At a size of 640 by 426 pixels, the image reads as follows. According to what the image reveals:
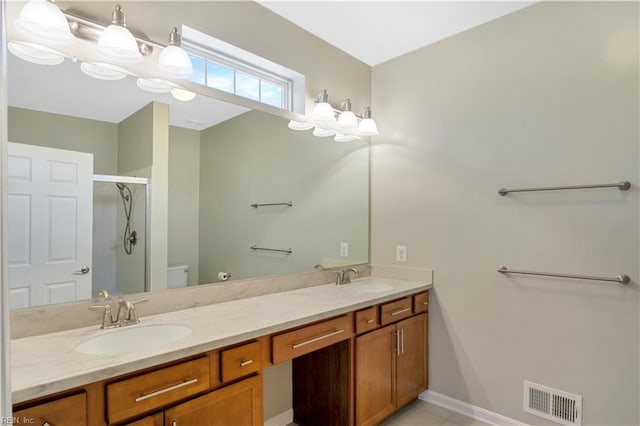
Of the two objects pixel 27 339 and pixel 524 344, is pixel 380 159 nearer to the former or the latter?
pixel 524 344

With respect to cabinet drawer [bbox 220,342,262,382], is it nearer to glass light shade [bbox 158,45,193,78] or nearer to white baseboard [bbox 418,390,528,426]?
glass light shade [bbox 158,45,193,78]

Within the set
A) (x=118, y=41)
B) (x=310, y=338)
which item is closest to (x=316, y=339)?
(x=310, y=338)

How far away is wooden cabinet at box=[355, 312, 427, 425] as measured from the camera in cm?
188

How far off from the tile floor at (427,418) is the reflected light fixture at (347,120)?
1.95 m

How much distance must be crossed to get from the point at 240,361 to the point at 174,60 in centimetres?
135

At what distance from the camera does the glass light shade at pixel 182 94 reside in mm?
1702

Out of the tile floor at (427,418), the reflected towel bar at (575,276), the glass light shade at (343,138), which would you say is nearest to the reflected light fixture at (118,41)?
the glass light shade at (343,138)

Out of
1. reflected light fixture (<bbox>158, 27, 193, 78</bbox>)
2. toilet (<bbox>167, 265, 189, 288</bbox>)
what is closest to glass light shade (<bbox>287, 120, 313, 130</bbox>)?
reflected light fixture (<bbox>158, 27, 193, 78</bbox>)

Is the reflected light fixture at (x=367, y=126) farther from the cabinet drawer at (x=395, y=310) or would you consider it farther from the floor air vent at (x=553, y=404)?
the floor air vent at (x=553, y=404)

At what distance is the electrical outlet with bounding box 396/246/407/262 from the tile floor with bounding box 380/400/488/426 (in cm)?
99

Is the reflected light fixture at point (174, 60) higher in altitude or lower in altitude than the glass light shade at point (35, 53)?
higher

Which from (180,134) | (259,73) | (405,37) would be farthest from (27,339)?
(405,37)

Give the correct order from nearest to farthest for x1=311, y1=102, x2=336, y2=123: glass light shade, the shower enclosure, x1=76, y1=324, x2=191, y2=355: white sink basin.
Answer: x1=76, y1=324, x2=191, y2=355: white sink basin
the shower enclosure
x1=311, y1=102, x2=336, y2=123: glass light shade

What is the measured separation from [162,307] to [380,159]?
185 cm
